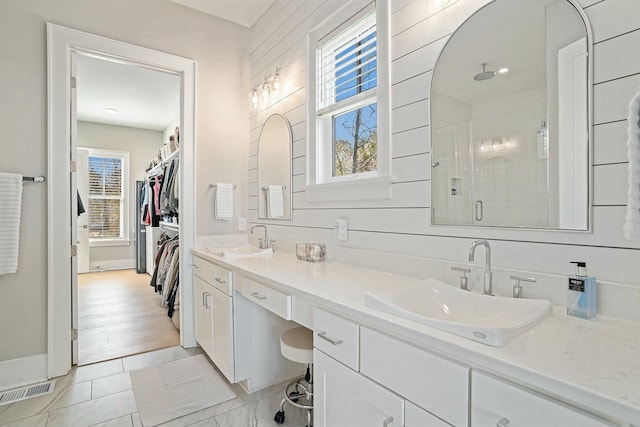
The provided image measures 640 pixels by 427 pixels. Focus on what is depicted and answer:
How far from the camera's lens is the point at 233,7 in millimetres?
2877

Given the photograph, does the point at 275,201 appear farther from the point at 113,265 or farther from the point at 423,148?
the point at 113,265

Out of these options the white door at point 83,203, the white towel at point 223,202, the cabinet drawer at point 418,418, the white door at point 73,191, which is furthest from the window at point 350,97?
the white door at point 83,203

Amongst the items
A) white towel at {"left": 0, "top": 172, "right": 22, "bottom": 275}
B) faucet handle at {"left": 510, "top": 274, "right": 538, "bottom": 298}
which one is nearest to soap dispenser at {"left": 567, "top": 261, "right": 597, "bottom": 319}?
faucet handle at {"left": 510, "top": 274, "right": 538, "bottom": 298}

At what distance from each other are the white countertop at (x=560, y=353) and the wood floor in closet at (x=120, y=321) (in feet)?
7.82

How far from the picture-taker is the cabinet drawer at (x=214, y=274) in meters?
2.08

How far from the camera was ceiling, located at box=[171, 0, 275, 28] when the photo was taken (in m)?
2.80

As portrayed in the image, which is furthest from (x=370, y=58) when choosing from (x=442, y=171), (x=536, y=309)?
(x=536, y=309)

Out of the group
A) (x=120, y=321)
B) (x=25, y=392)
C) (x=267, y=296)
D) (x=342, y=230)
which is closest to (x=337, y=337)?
(x=267, y=296)

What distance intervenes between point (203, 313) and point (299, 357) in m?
1.23

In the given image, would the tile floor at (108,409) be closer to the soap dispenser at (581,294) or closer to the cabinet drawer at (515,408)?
the cabinet drawer at (515,408)

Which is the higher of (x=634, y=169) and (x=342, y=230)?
(x=634, y=169)

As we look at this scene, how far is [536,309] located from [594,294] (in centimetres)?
17

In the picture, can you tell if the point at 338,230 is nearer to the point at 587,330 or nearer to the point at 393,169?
the point at 393,169

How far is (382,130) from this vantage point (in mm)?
1724
